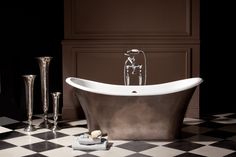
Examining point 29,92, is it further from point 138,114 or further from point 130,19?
point 130,19

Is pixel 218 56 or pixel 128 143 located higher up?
pixel 218 56

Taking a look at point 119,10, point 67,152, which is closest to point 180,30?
point 119,10

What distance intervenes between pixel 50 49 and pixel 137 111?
159cm

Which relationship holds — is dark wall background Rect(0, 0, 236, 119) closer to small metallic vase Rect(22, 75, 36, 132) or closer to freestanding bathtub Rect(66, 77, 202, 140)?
small metallic vase Rect(22, 75, 36, 132)

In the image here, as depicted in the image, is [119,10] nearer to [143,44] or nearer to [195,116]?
[143,44]

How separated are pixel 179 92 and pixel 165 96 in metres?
0.12

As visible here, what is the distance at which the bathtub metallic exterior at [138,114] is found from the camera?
381 centimetres

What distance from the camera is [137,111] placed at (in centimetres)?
385

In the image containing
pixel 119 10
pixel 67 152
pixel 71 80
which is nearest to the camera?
pixel 67 152

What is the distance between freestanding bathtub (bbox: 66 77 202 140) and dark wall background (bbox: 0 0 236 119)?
1.12m

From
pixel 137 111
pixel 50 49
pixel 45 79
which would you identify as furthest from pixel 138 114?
pixel 50 49

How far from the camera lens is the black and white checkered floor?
3.55 m

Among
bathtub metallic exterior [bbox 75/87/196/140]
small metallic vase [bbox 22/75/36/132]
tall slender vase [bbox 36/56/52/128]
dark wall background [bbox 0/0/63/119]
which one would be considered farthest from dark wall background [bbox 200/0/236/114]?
small metallic vase [bbox 22/75/36/132]

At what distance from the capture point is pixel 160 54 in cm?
479
